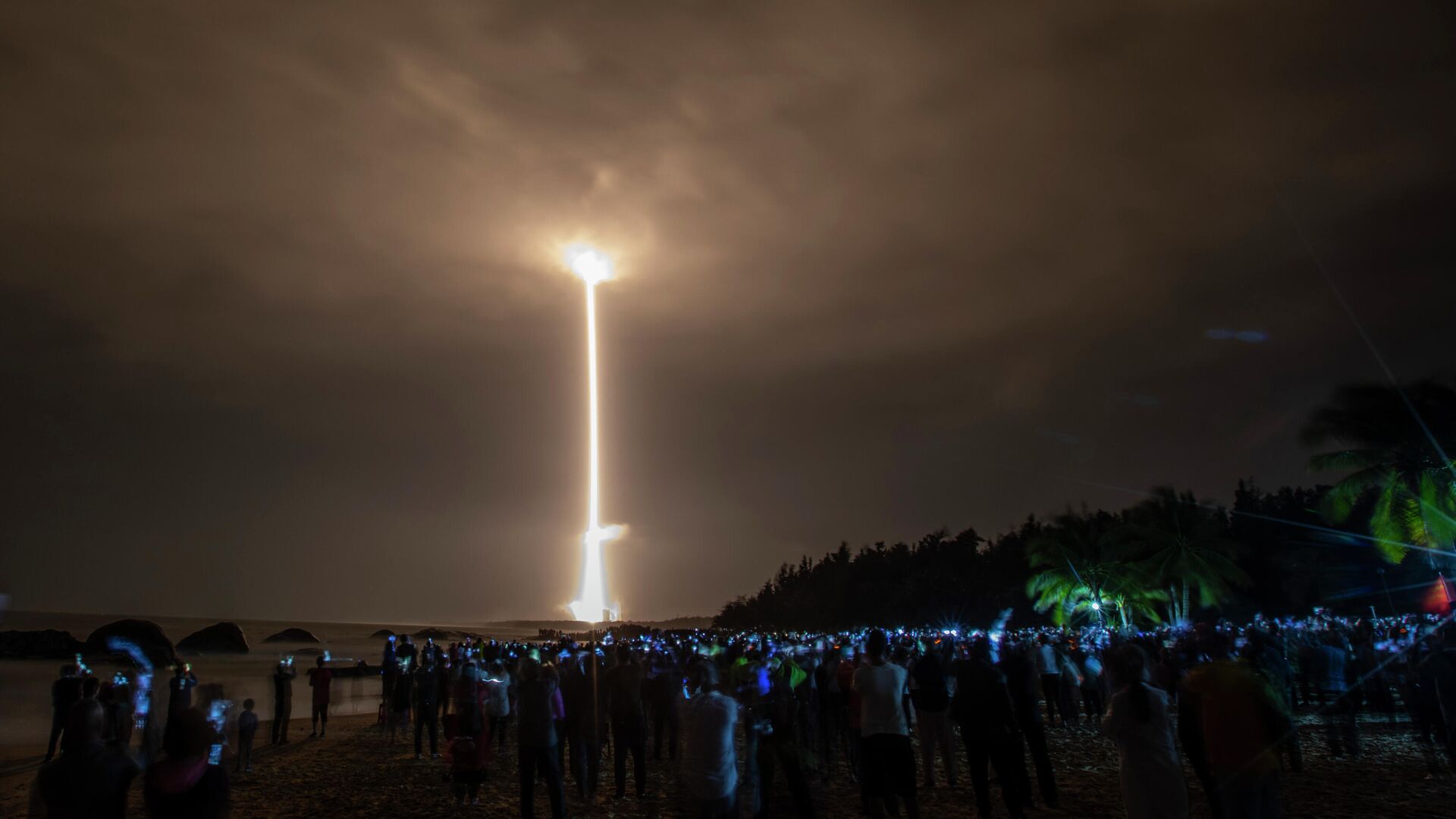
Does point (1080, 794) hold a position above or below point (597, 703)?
below

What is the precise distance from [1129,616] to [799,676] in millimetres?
57883

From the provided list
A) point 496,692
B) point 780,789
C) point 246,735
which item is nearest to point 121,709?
point 246,735

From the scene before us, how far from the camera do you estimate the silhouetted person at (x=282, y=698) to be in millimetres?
18688

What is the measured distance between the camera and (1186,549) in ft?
184

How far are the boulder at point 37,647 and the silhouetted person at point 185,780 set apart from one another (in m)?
83.6

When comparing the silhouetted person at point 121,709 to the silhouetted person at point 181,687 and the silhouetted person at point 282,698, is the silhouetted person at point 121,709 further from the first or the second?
the silhouetted person at point 282,698

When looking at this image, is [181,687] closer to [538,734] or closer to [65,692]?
[65,692]

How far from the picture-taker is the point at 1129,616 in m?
61.6

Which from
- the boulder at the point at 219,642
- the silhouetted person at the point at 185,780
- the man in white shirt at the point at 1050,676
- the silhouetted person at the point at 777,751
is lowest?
the boulder at the point at 219,642

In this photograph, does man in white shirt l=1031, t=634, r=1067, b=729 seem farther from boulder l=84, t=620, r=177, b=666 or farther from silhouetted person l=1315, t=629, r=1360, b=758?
boulder l=84, t=620, r=177, b=666

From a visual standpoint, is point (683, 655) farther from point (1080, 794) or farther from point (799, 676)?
point (1080, 794)

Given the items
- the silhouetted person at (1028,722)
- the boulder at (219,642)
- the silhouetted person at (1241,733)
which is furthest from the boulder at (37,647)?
the silhouetted person at (1241,733)

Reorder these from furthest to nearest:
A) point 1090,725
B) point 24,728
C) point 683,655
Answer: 1. point 683,655
2. point 24,728
3. point 1090,725

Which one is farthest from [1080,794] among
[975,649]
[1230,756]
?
[1230,756]
